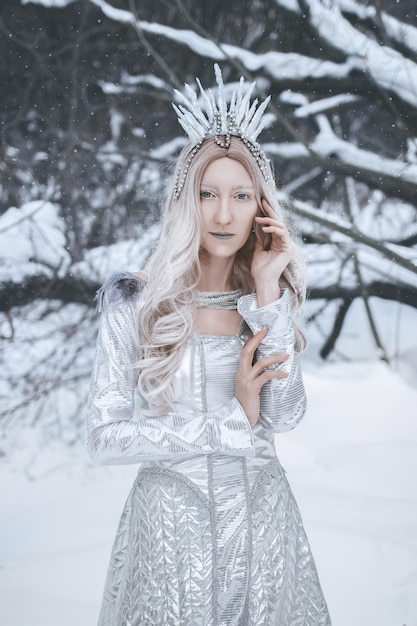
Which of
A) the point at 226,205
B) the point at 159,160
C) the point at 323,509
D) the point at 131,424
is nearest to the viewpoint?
the point at 131,424

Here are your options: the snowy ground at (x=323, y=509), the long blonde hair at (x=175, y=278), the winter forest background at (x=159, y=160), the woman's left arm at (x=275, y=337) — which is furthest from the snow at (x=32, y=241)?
the woman's left arm at (x=275, y=337)

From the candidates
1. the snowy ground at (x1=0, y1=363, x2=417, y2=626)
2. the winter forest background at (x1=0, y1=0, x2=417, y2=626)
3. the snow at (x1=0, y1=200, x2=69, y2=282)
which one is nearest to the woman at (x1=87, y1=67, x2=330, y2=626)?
the snowy ground at (x1=0, y1=363, x2=417, y2=626)

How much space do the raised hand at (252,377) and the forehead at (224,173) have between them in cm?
26

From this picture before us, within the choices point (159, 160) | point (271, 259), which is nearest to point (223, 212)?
point (271, 259)

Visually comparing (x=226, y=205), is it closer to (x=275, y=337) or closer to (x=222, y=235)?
(x=222, y=235)

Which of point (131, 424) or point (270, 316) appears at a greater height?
point (270, 316)

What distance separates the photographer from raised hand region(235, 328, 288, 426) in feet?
3.63

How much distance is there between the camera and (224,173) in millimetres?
1185

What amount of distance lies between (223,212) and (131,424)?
1.23ft

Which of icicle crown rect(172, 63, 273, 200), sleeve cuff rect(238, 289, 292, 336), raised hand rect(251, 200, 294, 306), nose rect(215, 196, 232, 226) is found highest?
icicle crown rect(172, 63, 273, 200)

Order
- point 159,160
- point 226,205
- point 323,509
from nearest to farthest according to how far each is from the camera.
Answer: point 226,205
point 323,509
point 159,160

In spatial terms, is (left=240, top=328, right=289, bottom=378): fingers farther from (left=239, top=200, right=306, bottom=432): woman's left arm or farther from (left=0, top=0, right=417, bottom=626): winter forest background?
(left=0, top=0, right=417, bottom=626): winter forest background

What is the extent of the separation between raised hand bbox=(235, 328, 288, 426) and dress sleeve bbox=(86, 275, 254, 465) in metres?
0.02

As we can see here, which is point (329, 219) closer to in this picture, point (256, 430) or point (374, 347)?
point (374, 347)
